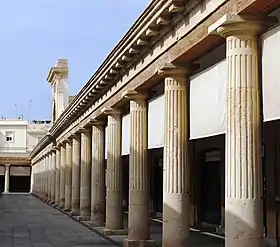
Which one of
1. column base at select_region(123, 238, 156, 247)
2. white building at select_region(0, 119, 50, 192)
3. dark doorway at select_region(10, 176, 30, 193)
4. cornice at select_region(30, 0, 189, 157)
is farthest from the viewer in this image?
dark doorway at select_region(10, 176, 30, 193)

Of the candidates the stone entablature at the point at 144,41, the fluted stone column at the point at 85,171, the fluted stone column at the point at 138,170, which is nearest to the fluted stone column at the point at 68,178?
the fluted stone column at the point at 85,171

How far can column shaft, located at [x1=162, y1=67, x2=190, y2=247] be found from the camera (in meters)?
12.5

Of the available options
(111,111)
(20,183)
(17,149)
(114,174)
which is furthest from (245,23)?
(20,183)

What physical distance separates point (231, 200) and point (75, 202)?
66.7 ft

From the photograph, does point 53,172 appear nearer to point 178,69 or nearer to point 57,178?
point 57,178

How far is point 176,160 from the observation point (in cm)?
1265

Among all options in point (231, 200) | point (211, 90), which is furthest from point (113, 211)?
point (231, 200)

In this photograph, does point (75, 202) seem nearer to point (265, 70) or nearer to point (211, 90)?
point (211, 90)

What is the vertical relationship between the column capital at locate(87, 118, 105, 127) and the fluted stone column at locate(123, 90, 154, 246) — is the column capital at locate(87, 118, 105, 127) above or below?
above

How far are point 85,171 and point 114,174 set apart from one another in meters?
6.67

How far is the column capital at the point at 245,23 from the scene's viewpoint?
9133 millimetres

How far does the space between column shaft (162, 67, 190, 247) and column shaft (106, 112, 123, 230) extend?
20.9 feet

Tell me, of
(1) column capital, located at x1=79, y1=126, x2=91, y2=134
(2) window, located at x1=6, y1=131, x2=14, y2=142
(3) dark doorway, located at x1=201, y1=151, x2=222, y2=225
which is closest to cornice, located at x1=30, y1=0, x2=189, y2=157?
(1) column capital, located at x1=79, y1=126, x2=91, y2=134

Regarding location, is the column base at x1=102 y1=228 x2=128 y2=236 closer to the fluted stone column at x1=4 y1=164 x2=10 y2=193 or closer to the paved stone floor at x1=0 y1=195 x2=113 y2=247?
the paved stone floor at x1=0 y1=195 x2=113 y2=247
